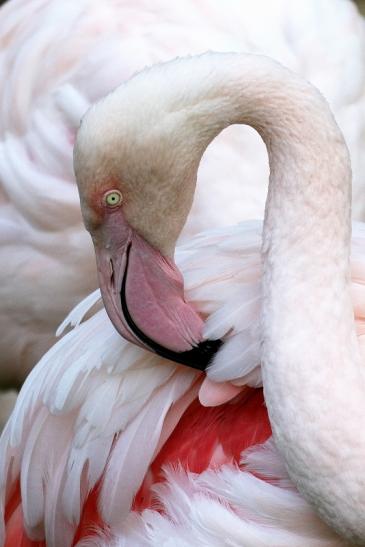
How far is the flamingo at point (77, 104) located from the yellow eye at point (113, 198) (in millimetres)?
1175

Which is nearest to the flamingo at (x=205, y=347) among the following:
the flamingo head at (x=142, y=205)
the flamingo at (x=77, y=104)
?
the flamingo head at (x=142, y=205)

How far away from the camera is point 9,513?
3330 mm

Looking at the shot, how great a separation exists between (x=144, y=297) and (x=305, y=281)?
32cm

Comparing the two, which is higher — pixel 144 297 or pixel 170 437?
pixel 144 297

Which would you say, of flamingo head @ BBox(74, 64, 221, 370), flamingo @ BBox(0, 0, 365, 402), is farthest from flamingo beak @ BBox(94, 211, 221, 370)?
flamingo @ BBox(0, 0, 365, 402)

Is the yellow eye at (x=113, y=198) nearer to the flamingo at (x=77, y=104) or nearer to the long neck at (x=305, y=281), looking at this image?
the long neck at (x=305, y=281)

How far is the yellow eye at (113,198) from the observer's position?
264 centimetres

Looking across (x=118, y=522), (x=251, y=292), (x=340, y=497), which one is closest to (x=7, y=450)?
(x=118, y=522)

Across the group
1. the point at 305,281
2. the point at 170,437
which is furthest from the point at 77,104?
the point at 305,281

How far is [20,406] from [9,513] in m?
0.29

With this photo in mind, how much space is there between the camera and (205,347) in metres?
2.80

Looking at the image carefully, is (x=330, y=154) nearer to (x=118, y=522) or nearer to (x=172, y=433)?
(x=172, y=433)

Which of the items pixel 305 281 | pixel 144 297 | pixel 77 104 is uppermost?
pixel 305 281

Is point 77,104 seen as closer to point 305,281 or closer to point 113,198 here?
point 113,198
